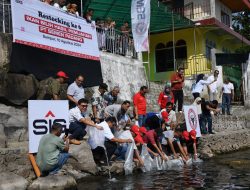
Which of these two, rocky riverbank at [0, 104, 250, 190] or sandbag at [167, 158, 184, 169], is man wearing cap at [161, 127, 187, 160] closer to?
sandbag at [167, 158, 184, 169]

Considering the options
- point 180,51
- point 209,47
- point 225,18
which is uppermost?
point 225,18

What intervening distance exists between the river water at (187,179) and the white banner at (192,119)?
2.35m

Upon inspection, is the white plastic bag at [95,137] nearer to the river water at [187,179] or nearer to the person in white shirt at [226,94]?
the river water at [187,179]

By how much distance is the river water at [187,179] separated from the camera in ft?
24.5

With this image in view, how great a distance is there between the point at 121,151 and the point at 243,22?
88.6 feet

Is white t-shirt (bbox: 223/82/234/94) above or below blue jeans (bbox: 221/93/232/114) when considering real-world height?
above

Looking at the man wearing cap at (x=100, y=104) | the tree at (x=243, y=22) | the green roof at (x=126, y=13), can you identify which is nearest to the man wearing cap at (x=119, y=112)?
the man wearing cap at (x=100, y=104)

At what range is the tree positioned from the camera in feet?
109

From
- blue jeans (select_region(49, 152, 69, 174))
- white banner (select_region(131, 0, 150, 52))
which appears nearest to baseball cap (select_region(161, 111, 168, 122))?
blue jeans (select_region(49, 152, 69, 174))

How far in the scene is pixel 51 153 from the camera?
294 inches

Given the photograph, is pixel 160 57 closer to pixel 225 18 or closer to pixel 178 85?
pixel 225 18

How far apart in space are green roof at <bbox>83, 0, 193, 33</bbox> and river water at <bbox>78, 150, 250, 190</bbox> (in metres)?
10.4

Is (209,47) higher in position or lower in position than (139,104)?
higher

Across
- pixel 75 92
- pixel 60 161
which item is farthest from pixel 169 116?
pixel 60 161
